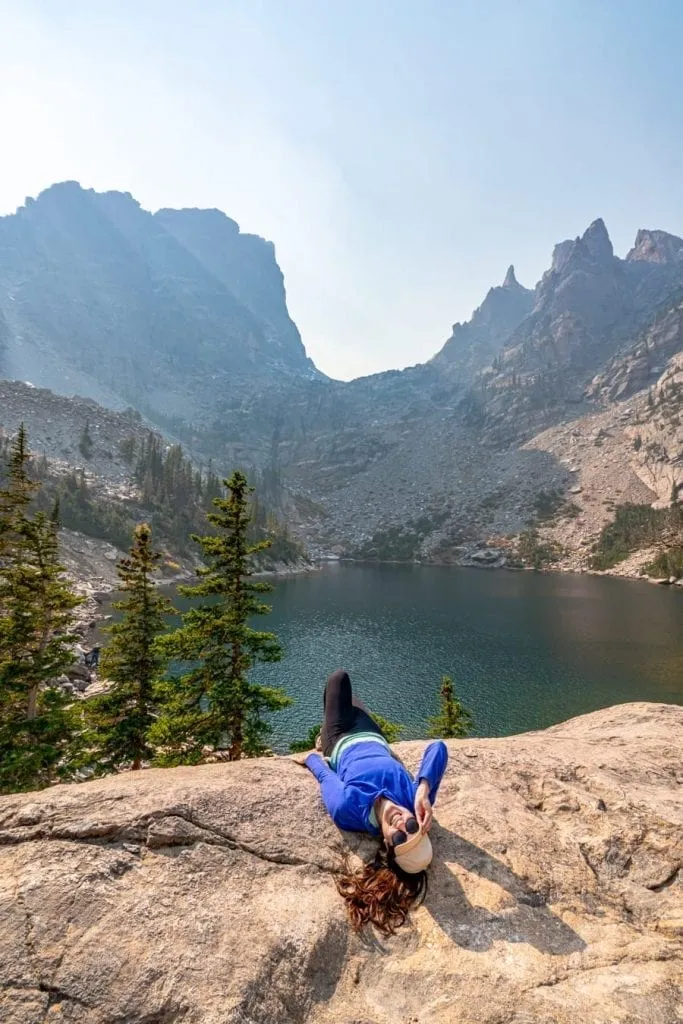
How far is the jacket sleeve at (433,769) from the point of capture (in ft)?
17.6

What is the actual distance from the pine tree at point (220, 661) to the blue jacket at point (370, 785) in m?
10.5

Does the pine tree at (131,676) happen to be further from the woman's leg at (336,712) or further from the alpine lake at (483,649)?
the alpine lake at (483,649)

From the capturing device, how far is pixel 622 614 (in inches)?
2675

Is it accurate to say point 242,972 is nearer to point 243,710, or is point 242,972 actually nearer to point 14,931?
point 14,931

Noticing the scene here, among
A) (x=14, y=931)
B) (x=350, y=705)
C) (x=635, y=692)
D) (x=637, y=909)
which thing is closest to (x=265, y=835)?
(x=14, y=931)

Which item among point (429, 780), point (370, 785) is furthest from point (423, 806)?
point (370, 785)

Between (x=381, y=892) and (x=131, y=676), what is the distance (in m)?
15.3

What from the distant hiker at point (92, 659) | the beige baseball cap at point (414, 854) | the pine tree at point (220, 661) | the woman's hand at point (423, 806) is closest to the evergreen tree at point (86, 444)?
the distant hiker at point (92, 659)

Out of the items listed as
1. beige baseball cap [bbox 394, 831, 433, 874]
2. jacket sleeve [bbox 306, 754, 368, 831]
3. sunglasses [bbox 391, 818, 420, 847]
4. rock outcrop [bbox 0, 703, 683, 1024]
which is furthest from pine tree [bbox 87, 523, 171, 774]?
beige baseball cap [bbox 394, 831, 433, 874]

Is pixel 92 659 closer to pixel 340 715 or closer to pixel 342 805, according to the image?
pixel 340 715

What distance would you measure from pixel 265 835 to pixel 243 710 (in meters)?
11.4

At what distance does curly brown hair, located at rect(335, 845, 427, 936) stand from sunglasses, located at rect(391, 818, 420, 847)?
0.14 meters

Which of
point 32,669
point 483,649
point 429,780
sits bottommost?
point 483,649

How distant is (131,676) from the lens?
1727 centimetres
